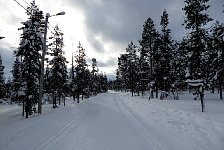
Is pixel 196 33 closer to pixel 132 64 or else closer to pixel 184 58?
pixel 184 58

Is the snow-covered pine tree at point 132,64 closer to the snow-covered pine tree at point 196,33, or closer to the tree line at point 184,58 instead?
the tree line at point 184,58

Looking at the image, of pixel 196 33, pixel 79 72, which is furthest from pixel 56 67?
pixel 196 33

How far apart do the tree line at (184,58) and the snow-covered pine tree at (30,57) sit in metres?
15.9

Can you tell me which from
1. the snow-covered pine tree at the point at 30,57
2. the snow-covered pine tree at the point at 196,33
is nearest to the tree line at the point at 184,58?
the snow-covered pine tree at the point at 196,33

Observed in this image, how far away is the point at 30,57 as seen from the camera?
96.9 ft

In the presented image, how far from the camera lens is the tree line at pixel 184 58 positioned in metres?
23.2

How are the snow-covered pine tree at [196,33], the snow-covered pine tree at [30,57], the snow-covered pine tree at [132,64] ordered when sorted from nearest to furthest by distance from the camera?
the snow-covered pine tree at [196,33] < the snow-covered pine tree at [30,57] < the snow-covered pine tree at [132,64]

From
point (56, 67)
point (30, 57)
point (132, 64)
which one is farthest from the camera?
point (132, 64)

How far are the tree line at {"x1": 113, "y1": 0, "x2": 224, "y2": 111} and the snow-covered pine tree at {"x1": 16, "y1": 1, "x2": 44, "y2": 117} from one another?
52.3ft

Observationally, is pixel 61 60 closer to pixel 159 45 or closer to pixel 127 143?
pixel 159 45

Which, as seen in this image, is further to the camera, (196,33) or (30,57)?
(30,57)

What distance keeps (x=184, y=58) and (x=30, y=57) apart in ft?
58.3

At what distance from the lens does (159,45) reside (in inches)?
1809

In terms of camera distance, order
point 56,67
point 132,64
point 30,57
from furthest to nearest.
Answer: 1. point 132,64
2. point 56,67
3. point 30,57
